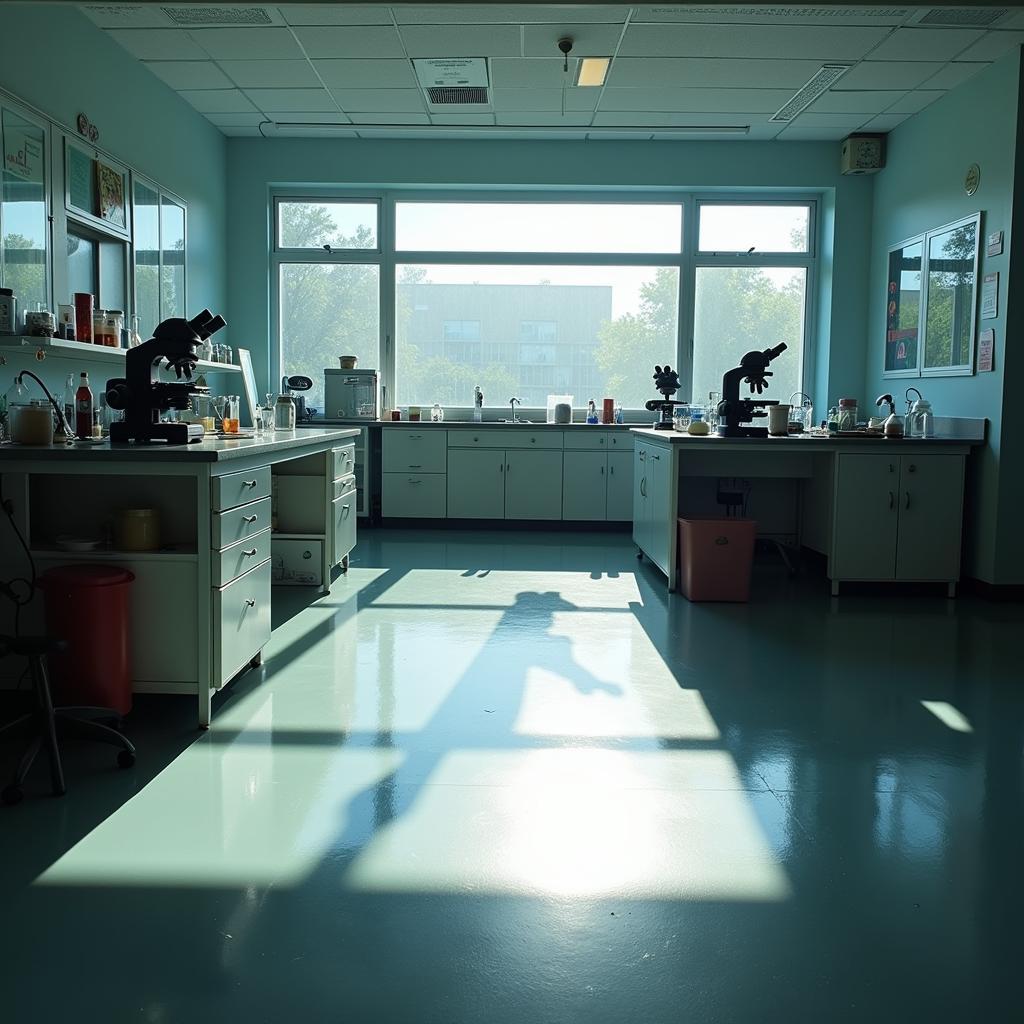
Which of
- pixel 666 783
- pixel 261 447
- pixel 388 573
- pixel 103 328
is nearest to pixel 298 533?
pixel 388 573

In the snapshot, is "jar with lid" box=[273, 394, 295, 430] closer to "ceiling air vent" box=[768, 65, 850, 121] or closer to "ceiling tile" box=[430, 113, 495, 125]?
"ceiling tile" box=[430, 113, 495, 125]

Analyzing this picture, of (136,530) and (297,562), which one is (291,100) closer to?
(297,562)

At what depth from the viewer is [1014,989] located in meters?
1.80

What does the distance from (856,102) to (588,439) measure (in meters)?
3.17

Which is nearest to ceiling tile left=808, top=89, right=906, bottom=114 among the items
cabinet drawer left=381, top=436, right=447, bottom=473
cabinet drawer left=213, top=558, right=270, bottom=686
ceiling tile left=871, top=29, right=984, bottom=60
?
ceiling tile left=871, top=29, right=984, bottom=60

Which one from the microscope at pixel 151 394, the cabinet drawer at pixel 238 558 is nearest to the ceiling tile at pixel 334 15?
the microscope at pixel 151 394

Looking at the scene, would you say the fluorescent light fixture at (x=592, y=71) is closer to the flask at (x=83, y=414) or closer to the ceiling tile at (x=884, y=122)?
the ceiling tile at (x=884, y=122)

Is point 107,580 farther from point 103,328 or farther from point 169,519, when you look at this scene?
point 103,328

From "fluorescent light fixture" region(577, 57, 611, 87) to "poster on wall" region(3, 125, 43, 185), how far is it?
→ 328cm

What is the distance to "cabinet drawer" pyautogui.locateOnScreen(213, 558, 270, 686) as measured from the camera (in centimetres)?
324

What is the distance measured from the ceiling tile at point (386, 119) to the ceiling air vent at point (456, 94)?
42cm

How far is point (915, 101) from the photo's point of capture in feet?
22.0

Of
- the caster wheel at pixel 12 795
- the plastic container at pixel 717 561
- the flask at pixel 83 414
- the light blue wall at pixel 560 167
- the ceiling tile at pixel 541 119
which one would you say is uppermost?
the ceiling tile at pixel 541 119

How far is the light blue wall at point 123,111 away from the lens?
4816mm
